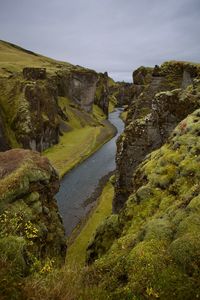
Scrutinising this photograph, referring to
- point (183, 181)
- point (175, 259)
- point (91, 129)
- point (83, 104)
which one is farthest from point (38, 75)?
point (175, 259)

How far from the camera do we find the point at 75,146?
4124 inches

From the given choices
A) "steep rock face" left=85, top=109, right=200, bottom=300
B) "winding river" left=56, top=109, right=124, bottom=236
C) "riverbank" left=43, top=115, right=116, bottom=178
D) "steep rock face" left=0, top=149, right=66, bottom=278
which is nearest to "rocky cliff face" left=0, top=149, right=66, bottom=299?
"steep rock face" left=0, top=149, right=66, bottom=278

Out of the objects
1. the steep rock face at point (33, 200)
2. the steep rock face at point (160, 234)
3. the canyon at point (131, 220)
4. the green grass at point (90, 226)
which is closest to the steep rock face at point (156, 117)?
the canyon at point (131, 220)

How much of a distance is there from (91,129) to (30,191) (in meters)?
105

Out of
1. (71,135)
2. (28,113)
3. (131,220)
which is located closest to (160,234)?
(131,220)

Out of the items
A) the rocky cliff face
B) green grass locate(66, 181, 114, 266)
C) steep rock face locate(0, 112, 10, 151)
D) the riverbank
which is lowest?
the riverbank

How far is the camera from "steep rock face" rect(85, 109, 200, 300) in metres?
14.2

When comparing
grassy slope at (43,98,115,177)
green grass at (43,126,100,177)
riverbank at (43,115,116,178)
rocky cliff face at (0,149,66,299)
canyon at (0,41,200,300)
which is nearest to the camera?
canyon at (0,41,200,300)

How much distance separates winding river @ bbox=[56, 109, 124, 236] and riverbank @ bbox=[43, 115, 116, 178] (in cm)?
176

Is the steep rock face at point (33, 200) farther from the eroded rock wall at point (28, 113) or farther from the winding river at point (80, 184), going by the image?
the eroded rock wall at point (28, 113)

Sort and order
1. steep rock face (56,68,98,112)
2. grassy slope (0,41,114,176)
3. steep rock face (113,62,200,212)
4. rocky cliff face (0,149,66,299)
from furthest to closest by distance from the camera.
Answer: steep rock face (56,68,98,112) → grassy slope (0,41,114,176) → steep rock face (113,62,200,212) → rocky cliff face (0,149,66,299)

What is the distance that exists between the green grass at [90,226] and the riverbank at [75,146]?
16.8 m

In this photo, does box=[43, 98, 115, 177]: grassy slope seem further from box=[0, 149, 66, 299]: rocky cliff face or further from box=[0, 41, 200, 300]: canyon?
box=[0, 149, 66, 299]: rocky cliff face

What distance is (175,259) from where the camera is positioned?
595 inches
